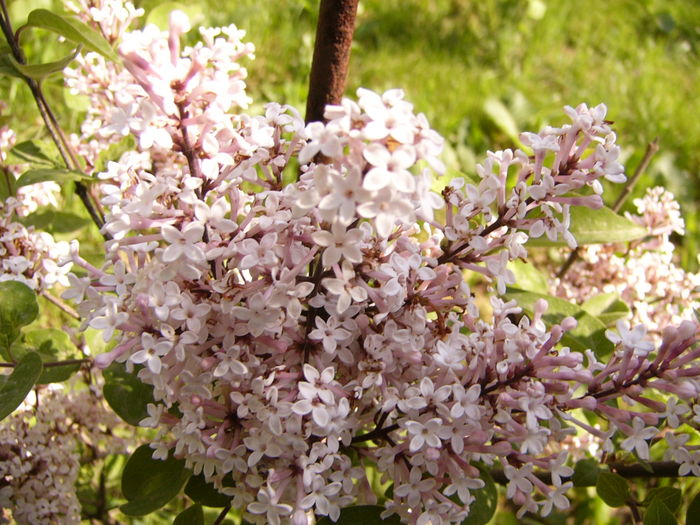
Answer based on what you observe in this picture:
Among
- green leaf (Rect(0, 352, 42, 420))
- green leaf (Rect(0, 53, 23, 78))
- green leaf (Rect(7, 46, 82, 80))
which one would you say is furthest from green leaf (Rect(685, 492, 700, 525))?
green leaf (Rect(0, 53, 23, 78))

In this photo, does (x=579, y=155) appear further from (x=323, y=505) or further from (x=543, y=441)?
(x=323, y=505)

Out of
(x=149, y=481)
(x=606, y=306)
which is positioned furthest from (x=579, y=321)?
(x=149, y=481)

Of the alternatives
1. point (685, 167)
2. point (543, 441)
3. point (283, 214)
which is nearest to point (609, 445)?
point (543, 441)

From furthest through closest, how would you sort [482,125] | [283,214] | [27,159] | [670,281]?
1. [482,125]
2. [670,281]
3. [27,159]
4. [283,214]

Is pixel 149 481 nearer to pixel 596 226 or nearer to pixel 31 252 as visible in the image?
pixel 31 252

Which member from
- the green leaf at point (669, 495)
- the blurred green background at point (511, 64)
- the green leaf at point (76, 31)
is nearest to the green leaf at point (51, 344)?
the green leaf at point (76, 31)

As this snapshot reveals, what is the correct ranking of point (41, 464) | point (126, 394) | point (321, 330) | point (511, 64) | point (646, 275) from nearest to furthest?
point (321, 330), point (126, 394), point (41, 464), point (646, 275), point (511, 64)
